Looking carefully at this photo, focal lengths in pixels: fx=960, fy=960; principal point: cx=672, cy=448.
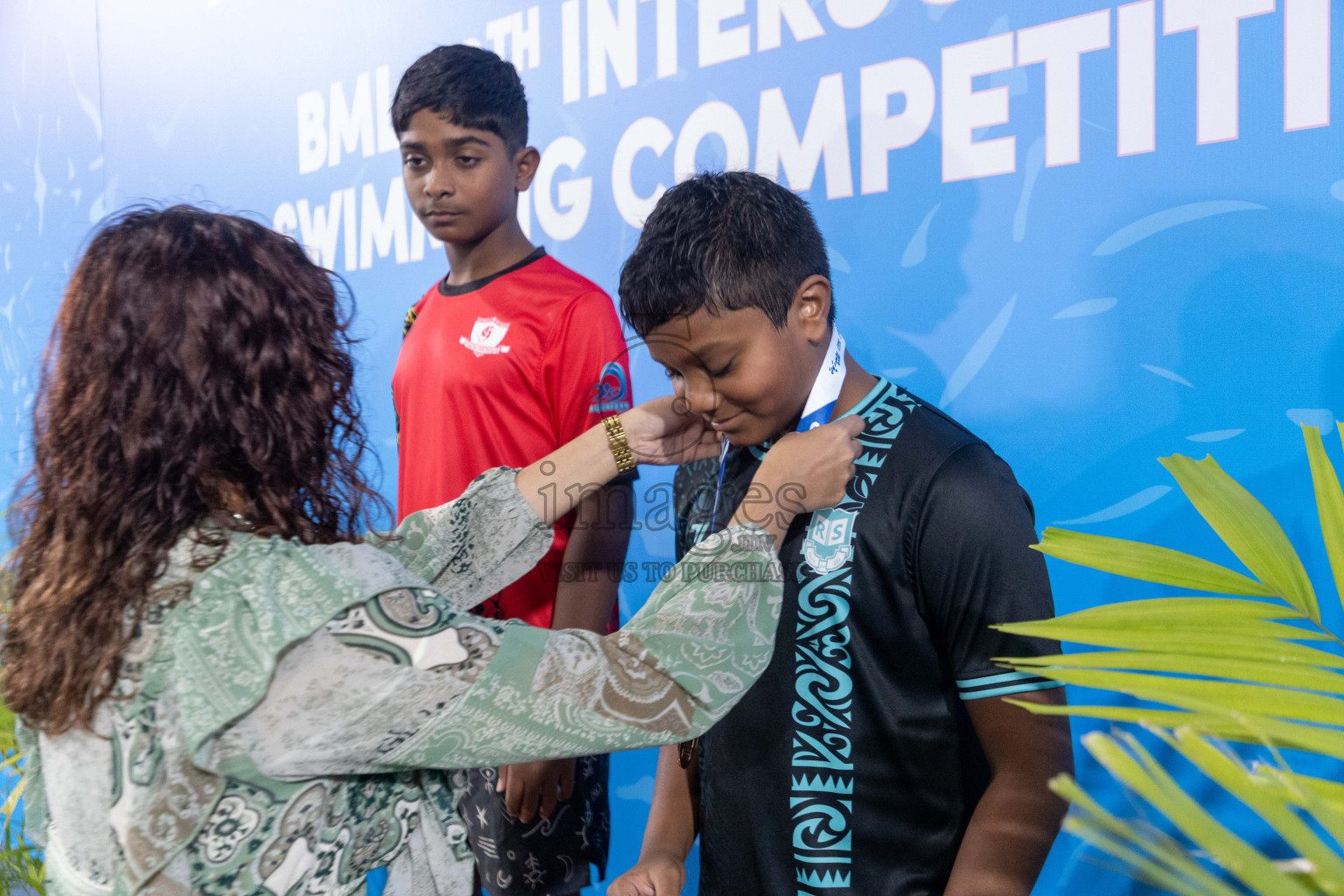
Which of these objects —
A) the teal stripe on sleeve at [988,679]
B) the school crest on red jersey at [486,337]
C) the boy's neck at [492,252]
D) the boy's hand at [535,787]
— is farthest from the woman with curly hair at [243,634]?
the boy's neck at [492,252]

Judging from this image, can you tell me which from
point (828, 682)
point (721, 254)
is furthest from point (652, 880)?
point (721, 254)

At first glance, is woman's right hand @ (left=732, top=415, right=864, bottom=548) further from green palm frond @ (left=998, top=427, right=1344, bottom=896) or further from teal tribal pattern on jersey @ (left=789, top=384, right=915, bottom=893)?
green palm frond @ (left=998, top=427, right=1344, bottom=896)

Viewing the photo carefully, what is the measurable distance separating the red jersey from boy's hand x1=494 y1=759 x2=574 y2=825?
0.73 feet

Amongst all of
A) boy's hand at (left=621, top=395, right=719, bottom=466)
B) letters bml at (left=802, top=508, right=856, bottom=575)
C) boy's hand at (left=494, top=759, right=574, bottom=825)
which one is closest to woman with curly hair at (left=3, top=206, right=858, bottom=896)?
letters bml at (left=802, top=508, right=856, bottom=575)

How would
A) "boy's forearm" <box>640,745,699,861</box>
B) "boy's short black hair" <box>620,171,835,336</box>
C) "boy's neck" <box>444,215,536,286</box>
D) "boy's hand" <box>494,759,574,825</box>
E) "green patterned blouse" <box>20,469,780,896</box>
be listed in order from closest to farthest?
"green patterned blouse" <box>20,469,780,896</box> → "boy's short black hair" <box>620,171,835,336</box> → "boy's forearm" <box>640,745,699,861</box> → "boy's hand" <box>494,759,574,825</box> → "boy's neck" <box>444,215,536,286</box>

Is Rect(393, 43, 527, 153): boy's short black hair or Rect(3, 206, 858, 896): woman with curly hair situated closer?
Rect(3, 206, 858, 896): woman with curly hair

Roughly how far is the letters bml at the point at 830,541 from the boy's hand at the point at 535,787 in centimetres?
59

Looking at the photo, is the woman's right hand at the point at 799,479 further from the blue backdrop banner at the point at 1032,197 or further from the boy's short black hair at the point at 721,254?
the blue backdrop banner at the point at 1032,197

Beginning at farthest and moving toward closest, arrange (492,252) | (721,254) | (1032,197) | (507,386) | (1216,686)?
(492,252), (507,386), (1032,197), (721,254), (1216,686)

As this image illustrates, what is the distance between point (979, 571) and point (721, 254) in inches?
16.4

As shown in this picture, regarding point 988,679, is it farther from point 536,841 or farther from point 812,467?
point 536,841

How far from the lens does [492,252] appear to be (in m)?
1.62

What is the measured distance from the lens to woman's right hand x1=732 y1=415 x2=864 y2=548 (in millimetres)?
932

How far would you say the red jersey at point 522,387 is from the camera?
151 centimetres
